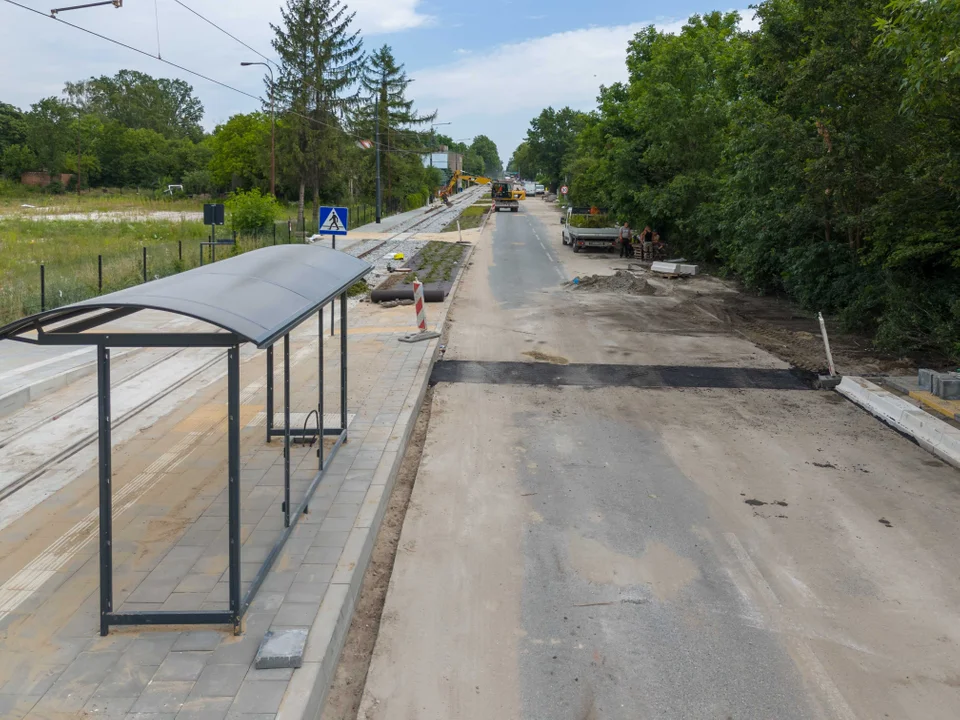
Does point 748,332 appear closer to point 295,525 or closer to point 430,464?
point 430,464

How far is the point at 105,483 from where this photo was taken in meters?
5.08

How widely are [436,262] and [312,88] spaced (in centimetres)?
2265

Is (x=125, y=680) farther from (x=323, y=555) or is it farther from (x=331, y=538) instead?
(x=331, y=538)

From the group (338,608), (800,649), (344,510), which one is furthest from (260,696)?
(800,649)

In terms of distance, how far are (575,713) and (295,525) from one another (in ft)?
10.1

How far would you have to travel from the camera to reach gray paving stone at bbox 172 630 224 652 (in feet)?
16.8

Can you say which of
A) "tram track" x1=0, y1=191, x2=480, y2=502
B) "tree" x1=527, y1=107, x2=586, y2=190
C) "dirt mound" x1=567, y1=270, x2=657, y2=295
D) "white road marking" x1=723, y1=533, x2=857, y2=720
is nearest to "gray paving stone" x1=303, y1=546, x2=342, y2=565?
"white road marking" x1=723, y1=533, x2=857, y2=720

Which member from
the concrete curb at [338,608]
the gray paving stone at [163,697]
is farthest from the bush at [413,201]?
the gray paving stone at [163,697]

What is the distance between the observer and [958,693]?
509cm

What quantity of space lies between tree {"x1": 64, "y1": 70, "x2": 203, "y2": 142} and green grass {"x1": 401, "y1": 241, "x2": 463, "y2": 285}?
8603cm

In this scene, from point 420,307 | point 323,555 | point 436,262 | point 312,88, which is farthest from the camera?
point 312,88

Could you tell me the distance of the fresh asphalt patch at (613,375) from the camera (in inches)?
524

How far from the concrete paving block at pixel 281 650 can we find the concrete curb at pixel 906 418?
769 centimetres

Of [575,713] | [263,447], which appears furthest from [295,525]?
[575,713]
